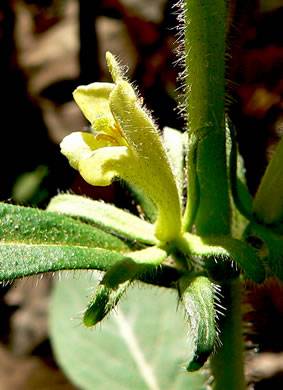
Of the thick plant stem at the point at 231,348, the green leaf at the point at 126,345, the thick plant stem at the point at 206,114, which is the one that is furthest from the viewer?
the green leaf at the point at 126,345

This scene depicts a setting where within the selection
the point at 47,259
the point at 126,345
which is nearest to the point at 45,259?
the point at 47,259

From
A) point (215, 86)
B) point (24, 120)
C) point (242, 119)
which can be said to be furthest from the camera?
point (24, 120)

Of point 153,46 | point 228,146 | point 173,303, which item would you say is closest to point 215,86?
point 228,146

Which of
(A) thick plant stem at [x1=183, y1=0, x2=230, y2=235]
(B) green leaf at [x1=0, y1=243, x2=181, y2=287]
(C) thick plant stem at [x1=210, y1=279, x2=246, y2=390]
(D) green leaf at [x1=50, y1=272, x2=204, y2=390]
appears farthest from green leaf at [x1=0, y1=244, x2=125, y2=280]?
(D) green leaf at [x1=50, y1=272, x2=204, y2=390]

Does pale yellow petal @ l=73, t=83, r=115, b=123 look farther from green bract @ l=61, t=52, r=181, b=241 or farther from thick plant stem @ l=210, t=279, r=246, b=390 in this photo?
thick plant stem @ l=210, t=279, r=246, b=390

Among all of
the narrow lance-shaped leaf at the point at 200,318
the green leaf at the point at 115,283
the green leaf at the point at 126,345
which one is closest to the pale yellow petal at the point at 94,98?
the green leaf at the point at 115,283

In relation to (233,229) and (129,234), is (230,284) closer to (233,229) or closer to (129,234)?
(233,229)

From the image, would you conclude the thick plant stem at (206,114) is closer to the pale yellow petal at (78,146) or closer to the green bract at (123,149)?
the green bract at (123,149)

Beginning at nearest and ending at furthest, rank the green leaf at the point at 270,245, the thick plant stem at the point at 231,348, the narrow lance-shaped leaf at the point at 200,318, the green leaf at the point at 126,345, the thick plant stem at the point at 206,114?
the narrow lance-shaped leaf at the point at 200,318
the thick plant stem at the point at 206,114
the green leaf at the point at 270,245
the thick plant stem at the point at 231,348
the green leaf at the point at 126,345
